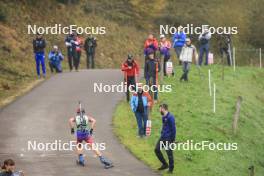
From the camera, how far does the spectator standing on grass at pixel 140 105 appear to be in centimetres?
2080

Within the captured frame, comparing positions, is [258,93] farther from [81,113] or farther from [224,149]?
[81,113]

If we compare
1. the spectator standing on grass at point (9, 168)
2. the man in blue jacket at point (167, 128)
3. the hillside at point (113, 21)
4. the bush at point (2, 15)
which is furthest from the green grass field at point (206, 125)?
the bush at point (2, 15)

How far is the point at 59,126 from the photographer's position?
2270 centimetres

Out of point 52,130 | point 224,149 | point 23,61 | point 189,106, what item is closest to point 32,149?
point 52,130

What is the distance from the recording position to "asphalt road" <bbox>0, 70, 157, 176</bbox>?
18219 mm

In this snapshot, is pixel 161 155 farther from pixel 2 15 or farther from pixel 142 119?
pixel 2 15

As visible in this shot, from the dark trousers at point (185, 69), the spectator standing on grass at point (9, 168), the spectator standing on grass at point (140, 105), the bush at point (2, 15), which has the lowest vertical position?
the spectator standing on grass at point (9, 168)

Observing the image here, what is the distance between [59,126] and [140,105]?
3.31 m

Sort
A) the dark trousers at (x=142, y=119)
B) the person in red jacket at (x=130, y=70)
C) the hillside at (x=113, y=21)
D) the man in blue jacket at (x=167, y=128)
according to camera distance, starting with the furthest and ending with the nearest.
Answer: the hillside at (x=113, y=21), the person in red jacket at (x=130, y=70), the dark trousers at (x=142, y=119), the man in blue jacket at (x=167, y=128)

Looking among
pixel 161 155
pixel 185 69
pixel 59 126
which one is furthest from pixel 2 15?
pixel 161 155

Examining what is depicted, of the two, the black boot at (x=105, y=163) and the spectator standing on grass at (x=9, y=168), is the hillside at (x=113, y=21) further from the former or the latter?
the spectator standing on grass at (x=9, y=168)

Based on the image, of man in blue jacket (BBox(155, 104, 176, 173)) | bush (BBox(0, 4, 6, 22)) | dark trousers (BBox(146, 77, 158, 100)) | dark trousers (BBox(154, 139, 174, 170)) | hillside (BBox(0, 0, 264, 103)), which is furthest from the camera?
bush (BBox(0, 4, 6, 22))

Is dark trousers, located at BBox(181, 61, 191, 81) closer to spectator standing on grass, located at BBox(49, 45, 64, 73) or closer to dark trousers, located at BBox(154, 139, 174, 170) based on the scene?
spectator standing on grass, located at BBox(49, 45, 64, 73)

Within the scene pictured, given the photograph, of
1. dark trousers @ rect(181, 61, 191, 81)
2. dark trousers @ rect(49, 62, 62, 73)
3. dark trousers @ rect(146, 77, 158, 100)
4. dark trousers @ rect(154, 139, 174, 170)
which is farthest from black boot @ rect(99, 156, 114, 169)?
dark trousers @ rect(49, 62, 62, 73)
